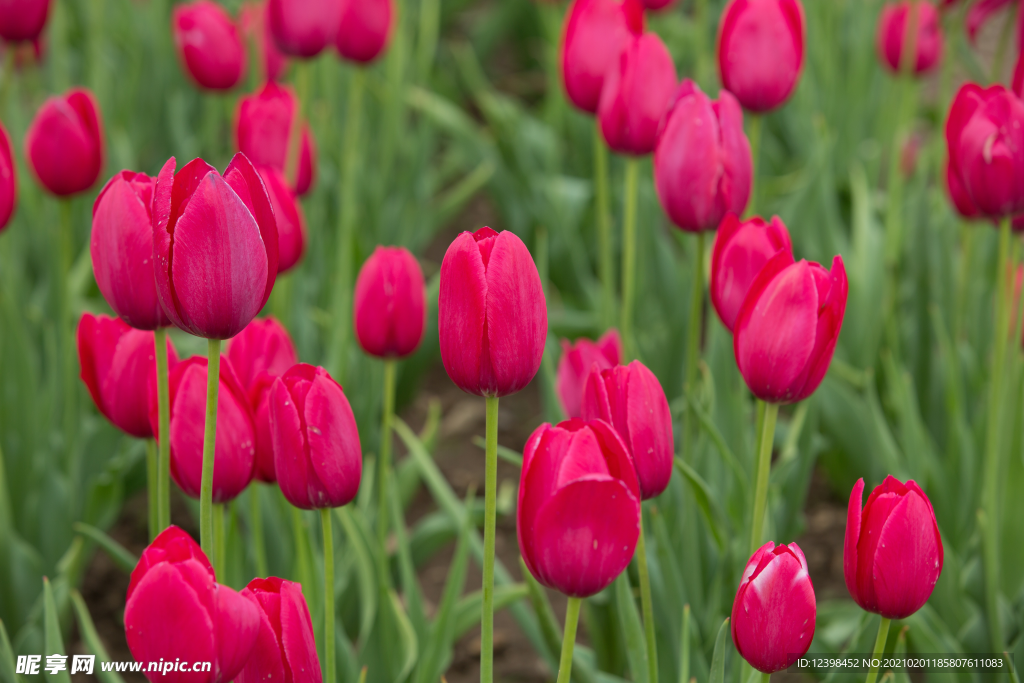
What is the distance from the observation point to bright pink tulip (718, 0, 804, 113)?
3.55ft

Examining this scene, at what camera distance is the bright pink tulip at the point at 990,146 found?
0.89 meters

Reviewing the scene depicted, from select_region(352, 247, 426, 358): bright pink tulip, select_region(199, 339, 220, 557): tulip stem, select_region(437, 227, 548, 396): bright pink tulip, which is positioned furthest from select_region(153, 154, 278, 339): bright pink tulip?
select_region(352, 247, 426, 358): bright pink tulip

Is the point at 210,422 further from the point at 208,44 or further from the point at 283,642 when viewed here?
the point at 208,44

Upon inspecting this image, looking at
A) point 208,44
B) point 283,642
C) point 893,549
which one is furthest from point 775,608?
point 208,44

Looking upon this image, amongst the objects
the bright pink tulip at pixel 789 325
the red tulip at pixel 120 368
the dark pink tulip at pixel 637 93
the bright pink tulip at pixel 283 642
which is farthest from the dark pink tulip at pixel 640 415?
the dark pink tulip at pixel 637 93

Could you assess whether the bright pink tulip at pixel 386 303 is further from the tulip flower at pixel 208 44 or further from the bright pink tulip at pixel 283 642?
the tulip flower at pixel 208 44

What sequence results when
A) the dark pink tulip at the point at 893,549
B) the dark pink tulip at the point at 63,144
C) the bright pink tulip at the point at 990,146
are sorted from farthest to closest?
1. the dark pink tulip at the point at 63,144
2. the bright pink tulip at the point at 990,146
3. the dark pink tulip at the point at 893,549

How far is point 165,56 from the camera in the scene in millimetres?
2404

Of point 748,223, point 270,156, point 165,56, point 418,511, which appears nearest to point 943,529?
point 748,223

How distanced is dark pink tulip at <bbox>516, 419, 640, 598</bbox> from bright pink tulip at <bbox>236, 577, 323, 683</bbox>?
0.15 metres

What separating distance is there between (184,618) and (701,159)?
2.11 feet

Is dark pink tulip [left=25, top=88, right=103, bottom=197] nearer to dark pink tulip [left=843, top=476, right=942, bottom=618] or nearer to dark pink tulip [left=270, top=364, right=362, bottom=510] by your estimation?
dark pink tulip [left=270, top=364, right=362, bottom=510]

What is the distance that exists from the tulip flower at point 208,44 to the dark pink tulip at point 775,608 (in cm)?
131

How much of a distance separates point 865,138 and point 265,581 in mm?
2258
